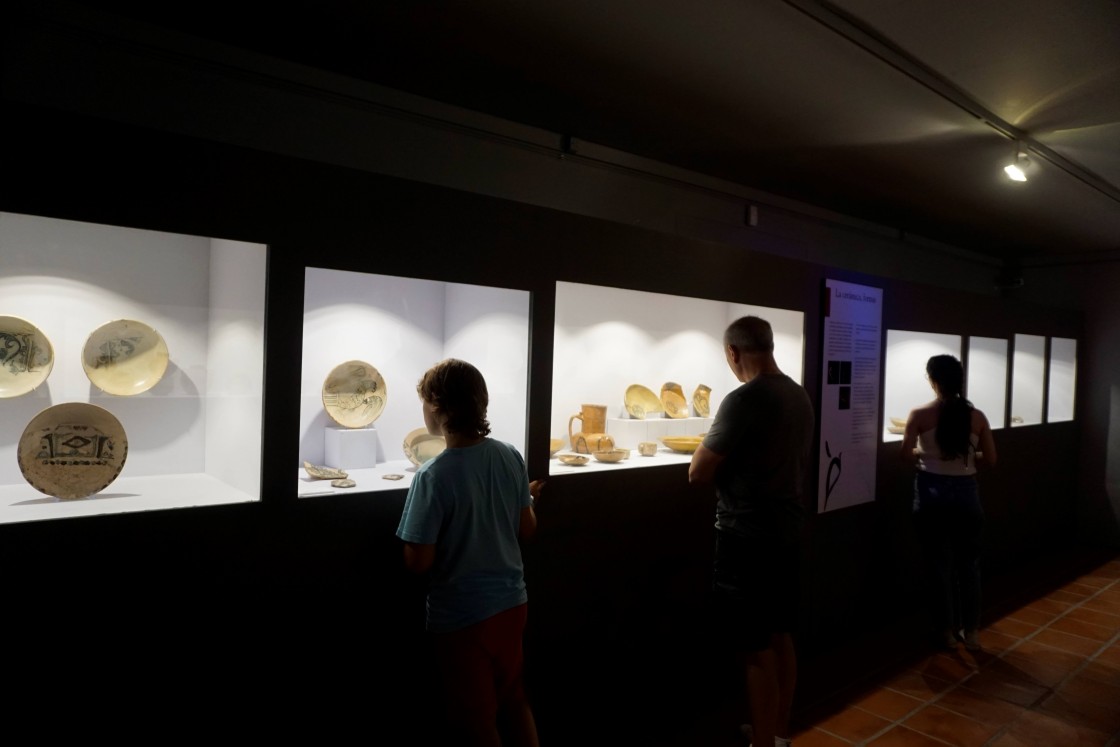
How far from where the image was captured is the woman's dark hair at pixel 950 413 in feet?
12.2

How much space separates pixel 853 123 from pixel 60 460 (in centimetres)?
336

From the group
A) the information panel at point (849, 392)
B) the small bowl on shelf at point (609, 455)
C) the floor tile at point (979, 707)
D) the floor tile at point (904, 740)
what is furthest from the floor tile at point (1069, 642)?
the small bowl on shelf at point (609, 455)

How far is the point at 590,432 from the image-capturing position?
319 cm

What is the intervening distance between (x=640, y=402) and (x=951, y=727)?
1.88m

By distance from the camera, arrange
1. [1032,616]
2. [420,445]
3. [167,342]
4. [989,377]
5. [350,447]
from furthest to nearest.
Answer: [989,377] < [1032,616] < [420,445] < [350,447] < [167,342]

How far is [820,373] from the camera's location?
3795mm

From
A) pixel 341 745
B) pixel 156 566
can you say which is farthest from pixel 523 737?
pixel 156 566

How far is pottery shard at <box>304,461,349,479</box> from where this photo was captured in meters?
2.25

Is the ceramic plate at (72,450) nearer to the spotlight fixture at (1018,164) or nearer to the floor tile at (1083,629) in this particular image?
the spotlight fixture at (1018,164)

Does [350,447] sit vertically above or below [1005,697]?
Answer: above

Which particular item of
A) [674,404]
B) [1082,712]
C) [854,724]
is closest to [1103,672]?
[1082,712]

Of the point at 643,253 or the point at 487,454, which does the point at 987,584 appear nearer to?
the point at 643,253

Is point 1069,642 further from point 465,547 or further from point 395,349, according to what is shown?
point 395,349

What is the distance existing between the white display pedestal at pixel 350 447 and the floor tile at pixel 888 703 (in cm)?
243
